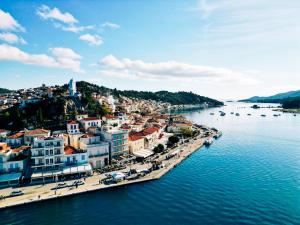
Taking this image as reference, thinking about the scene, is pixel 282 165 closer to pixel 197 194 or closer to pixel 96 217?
pixel 197 194

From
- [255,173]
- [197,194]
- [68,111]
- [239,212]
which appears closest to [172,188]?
[197,194]

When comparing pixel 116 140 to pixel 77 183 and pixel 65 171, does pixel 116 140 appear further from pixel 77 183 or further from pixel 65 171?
pixel 77 183

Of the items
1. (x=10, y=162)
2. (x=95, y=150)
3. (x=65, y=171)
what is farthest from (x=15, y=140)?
(x=65, y=171)

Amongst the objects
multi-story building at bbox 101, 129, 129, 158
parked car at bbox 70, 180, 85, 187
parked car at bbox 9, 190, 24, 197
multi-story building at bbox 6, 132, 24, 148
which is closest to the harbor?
parked car at bbox 70, 180, 85, 187

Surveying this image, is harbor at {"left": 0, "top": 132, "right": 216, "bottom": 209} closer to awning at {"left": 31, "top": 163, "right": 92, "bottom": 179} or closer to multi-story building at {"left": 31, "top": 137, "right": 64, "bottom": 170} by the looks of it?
awning at {"left": 31, "top": 163, "right": 92, "bottom": 179}

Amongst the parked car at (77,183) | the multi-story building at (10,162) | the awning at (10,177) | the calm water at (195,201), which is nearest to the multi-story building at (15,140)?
the multi-story building at (10,162)
